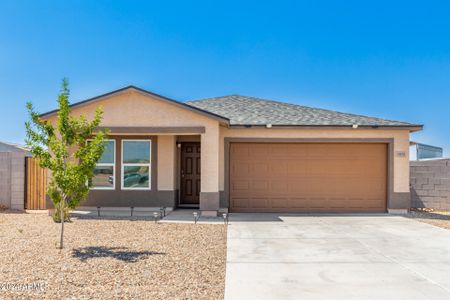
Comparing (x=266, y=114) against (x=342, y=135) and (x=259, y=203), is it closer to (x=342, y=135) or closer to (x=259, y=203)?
(x=342, y=135)

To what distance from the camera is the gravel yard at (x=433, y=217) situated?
10418mm

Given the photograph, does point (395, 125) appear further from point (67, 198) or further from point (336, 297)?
point (67, 198)

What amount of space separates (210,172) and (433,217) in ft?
25.1

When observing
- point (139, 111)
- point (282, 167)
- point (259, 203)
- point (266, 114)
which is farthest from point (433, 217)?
point (139, 111)

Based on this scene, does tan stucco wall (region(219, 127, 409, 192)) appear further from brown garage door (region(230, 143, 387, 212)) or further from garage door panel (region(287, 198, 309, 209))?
garage door panel (region(287, 198, 309, 209))

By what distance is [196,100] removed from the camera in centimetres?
1672

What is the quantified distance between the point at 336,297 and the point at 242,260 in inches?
80.7

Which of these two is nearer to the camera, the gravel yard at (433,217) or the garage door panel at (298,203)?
the gravel yard at (433,217)

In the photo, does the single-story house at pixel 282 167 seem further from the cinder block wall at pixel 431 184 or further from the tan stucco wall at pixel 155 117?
the cinder block wall at pixel 431 184

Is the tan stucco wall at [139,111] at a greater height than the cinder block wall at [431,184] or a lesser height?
greater

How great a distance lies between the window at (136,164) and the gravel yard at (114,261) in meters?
2.78

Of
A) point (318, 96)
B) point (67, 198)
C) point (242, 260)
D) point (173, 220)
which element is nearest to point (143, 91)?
point (173, 220)

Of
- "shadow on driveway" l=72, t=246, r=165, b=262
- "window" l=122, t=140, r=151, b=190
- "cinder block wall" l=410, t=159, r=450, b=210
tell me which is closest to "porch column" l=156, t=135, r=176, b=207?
"window" l=122, t=140, r=151, b=190

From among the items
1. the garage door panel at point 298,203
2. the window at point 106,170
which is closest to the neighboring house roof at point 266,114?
the window at point 106,170
